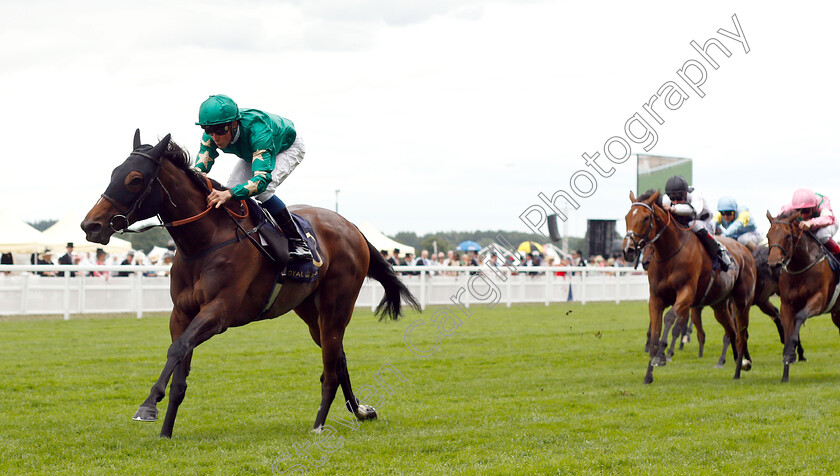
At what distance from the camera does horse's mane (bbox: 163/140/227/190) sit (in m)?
5.33

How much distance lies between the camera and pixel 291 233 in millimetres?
5867

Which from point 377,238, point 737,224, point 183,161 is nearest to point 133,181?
point 183,161

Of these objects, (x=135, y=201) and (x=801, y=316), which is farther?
(x=801, y=316)

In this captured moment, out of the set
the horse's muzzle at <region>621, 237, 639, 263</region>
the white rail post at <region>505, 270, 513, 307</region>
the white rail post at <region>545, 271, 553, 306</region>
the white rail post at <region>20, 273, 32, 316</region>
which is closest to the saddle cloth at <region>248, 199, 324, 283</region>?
the horse's muzzle at <region>621, 237, 639, 263</region>

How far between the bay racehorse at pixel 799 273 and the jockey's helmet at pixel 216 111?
594cm

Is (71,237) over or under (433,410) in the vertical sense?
over

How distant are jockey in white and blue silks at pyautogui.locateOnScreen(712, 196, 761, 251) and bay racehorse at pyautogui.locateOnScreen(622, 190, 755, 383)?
2448mm

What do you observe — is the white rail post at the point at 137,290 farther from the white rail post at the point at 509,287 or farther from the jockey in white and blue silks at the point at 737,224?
the jockey in white and blue silks at the point at 737,224

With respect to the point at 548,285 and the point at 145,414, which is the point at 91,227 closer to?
the point at 145,414

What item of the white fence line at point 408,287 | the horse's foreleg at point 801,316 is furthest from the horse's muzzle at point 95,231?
the white fence line at point 408,287

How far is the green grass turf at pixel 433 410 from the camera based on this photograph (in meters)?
4.95

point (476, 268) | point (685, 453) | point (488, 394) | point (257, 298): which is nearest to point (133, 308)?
point (476, 268)

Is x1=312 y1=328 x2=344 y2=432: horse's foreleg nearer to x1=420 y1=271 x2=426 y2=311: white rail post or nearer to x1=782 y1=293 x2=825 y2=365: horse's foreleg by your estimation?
x1=782 y1=293 x2=825 y2=365: horse's foreleg

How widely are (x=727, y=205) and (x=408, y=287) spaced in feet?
23.8
